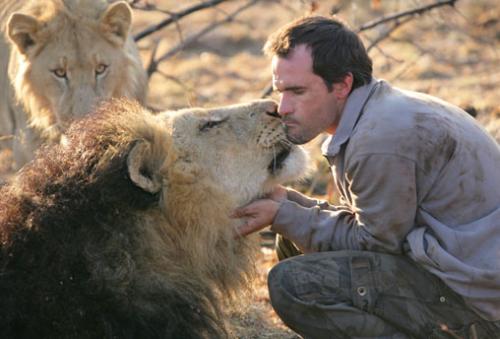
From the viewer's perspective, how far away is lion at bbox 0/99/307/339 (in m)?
3.52

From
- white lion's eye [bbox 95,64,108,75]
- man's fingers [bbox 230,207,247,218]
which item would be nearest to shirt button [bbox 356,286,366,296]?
man's fingers [bbox 230,207,247,218]

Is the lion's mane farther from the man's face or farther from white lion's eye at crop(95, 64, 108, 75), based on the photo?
white lion's eye at crop(95, 64, 108, 75)

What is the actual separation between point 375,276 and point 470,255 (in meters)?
0.38

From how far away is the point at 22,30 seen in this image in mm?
6895

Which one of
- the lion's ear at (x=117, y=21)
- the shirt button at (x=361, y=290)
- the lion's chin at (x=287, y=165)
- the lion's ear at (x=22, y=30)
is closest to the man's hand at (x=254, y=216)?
the lion's chin at (x=287, y=165)

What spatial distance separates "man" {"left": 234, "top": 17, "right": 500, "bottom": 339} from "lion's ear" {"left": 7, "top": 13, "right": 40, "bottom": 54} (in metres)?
3.03

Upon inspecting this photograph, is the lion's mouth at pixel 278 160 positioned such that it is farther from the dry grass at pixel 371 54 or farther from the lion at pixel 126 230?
the dry grass at pixel 371 54

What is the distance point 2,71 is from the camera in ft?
26.1

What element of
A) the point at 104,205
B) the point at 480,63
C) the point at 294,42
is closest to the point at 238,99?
the point at 480,63

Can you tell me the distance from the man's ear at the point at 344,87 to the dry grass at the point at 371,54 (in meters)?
3.23

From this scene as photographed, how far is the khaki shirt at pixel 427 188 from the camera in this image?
153 inches

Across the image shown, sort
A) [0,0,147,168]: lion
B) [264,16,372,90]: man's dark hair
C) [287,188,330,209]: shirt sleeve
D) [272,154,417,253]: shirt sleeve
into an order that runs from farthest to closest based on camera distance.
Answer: [0,0,147,168]: lion → [287,188,330,209]: shirt sleeve → [264,16,372,90]: man's dark hair → [272,154,417,253]: shirt sleeve

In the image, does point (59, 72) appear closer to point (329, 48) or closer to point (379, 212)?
point (329, 48)

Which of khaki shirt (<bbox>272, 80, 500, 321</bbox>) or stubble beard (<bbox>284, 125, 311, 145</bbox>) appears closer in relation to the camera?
khaki shirt (<bbox>272, 80, 500, 321</bbox>)
